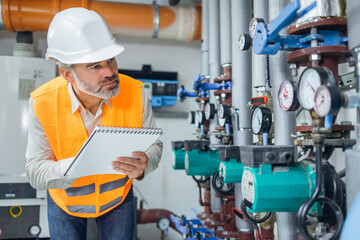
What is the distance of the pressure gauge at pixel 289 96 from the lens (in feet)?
2.71

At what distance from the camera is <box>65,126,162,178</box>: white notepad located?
37.0 inches

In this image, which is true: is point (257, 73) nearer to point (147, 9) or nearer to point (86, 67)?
point (86, 67)

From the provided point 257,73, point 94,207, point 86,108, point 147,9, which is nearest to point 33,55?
point 147,9

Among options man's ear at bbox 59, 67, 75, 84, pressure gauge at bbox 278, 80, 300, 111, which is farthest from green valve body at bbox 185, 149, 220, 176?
pressure gauge at bbox 278, 80, 300, 111

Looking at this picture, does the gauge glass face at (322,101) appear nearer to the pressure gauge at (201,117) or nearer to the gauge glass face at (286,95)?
the gauge glass face at (286,95)

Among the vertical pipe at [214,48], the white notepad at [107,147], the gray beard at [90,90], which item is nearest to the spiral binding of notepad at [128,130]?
the white notepad at [107,147]

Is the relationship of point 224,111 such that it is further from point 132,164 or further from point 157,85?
point 157,85

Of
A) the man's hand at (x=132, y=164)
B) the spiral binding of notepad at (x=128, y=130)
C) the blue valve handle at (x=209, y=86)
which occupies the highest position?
the blue valve handle at (x=209, y=86)

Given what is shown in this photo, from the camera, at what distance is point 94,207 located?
1228 mm

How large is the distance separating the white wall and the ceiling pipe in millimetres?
292

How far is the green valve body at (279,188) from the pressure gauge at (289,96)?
0.16m

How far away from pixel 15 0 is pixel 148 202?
1.75 metres

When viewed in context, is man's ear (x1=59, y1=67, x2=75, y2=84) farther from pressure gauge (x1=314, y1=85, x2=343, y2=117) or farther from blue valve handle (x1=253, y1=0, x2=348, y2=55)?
pressure gauge (x1=314, y1=85, x2=343, y2=117)

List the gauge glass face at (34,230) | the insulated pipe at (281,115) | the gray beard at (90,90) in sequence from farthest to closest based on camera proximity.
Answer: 1. the gauge glass face at (34,230)
2. the gray beard at (90,90)
3. the insulated pipe at (281,115)
